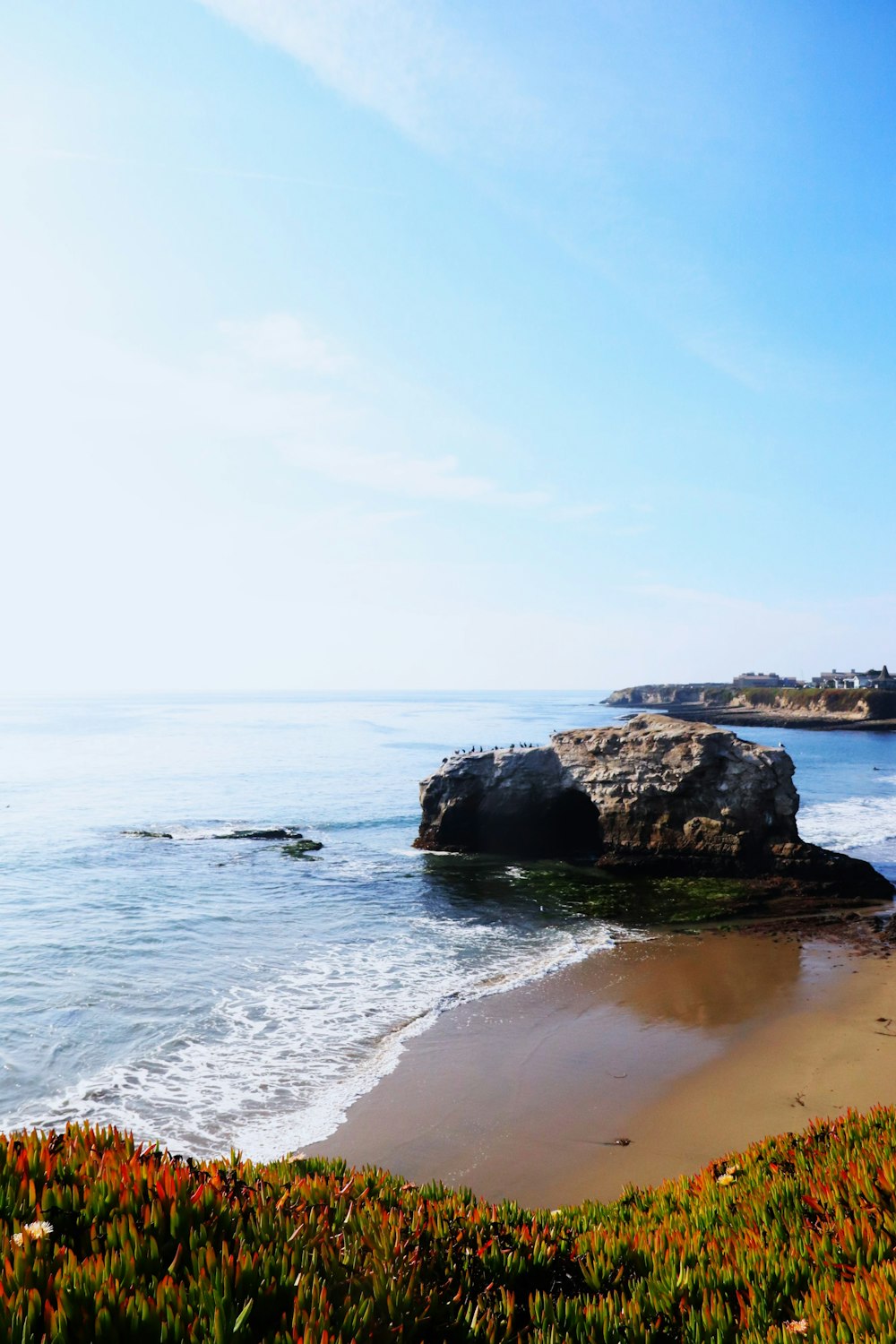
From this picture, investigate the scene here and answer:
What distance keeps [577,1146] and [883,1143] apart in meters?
5.26

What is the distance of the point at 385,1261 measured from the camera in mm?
3207

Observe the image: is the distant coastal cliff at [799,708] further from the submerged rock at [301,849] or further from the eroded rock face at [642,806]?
the submerged rock at [301,849]

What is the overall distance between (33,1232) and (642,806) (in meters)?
26.0

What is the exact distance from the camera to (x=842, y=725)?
105 m

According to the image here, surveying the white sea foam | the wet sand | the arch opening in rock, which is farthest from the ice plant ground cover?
the white sea foam

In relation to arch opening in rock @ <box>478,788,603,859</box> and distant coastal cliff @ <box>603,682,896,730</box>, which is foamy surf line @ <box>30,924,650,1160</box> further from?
distant coastal cliff @ <box>603,682,896,730</box>

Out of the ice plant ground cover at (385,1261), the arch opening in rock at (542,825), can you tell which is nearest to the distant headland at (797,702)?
the arch opening in rock at (542,825)

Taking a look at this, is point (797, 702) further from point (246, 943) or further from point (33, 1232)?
point (33, 1232)

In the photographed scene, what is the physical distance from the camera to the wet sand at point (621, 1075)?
9258 mm

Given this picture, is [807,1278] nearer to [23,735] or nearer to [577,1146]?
[577,1146]

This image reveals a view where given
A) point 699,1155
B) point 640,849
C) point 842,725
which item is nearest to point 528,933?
point 640,849

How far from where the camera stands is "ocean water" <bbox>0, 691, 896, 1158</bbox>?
11.1 m

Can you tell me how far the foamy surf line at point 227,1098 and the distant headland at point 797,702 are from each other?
106 m

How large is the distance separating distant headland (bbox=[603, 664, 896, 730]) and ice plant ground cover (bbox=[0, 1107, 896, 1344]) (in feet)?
368
